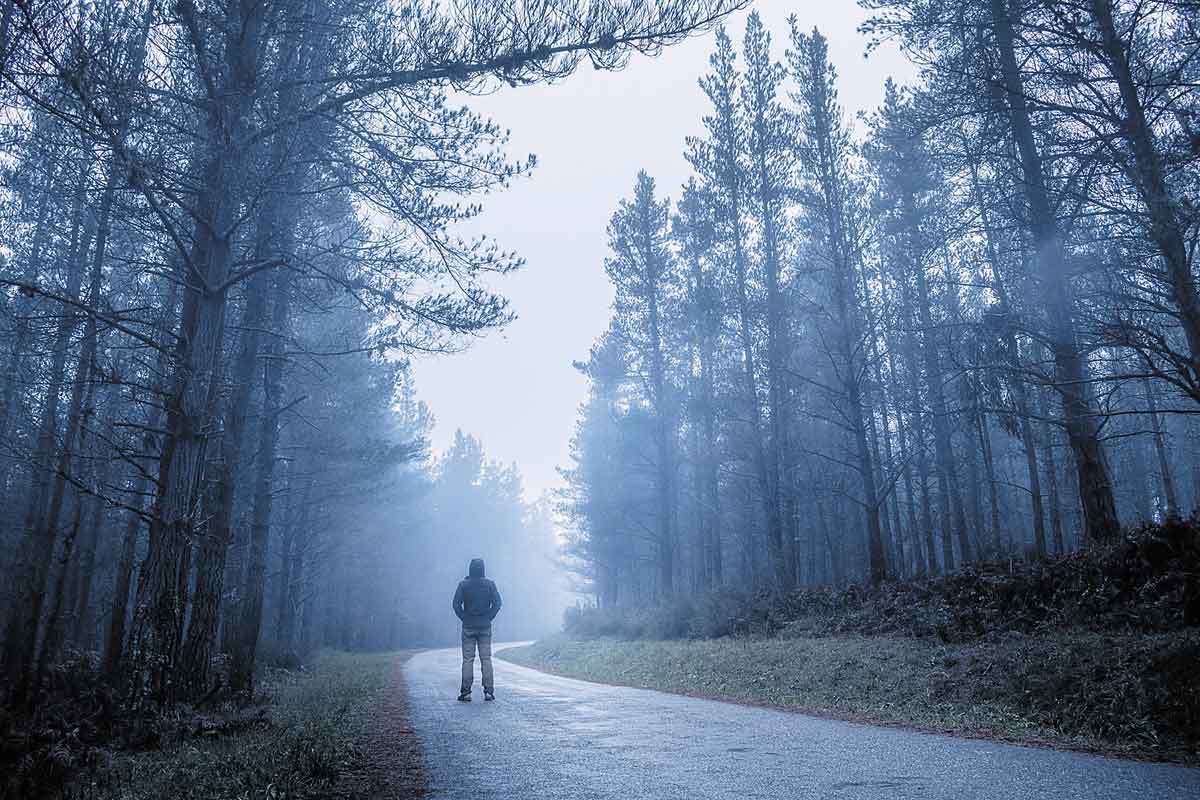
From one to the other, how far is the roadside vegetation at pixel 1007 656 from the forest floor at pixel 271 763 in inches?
193

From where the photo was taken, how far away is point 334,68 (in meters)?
8.58

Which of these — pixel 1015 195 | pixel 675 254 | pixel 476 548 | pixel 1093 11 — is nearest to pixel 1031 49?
pixel 1093 11

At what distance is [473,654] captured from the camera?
10664 millimetres

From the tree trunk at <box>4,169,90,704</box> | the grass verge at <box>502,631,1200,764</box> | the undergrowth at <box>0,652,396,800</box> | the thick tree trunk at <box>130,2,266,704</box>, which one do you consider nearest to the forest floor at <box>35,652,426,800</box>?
the undergrowth at <box>0,652,396,800</box>

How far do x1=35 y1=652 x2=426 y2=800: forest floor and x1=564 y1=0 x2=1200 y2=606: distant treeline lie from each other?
8.11 m

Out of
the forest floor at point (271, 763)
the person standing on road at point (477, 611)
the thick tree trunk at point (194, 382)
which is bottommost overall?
the forest floor at point (271, 763)

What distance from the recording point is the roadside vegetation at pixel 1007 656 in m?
6.29

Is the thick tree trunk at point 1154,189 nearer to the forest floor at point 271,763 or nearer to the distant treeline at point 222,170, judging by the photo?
the distant treeline at point 222,170

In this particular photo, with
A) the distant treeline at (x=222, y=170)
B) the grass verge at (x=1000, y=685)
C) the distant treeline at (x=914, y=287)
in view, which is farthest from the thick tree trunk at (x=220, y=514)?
the distant treeline at (x=914, y=287)

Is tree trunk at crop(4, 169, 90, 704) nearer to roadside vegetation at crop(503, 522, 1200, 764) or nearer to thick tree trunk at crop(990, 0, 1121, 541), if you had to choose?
roadside vegetation at crop(503, 522, 1200, 764)

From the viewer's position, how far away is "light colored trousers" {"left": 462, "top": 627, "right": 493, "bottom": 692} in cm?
1039

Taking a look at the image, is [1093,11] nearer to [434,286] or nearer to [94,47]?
[434,286]

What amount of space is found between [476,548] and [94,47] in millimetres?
65878

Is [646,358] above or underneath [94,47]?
above
